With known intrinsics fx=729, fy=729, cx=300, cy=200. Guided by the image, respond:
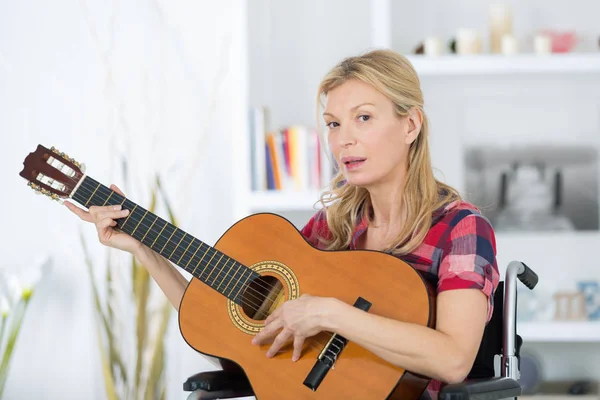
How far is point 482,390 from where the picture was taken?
1.39 m

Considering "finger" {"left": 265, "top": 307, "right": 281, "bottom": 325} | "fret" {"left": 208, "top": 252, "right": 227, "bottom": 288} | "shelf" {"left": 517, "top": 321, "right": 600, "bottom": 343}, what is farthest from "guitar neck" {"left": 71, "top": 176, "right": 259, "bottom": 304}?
"shelf" {"left": 517, "top": 321, "right": 600, "bottom": 343}

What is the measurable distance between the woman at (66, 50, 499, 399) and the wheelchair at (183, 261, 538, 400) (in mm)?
48

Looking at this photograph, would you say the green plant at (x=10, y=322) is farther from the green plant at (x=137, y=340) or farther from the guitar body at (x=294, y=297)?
the guitar body at (x=294, y=297)

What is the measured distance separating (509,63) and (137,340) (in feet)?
6.42

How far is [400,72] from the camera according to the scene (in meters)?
1.69

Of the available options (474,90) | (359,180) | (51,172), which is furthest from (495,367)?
(474,90)

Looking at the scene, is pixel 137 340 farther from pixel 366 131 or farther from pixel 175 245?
pixel 366 131

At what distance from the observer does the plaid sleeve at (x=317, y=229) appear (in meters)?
1.95

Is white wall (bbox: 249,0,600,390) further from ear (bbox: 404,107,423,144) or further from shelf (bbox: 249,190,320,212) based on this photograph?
ear (bbox: 404,107,423,144)

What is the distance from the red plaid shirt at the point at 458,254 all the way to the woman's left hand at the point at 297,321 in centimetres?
26

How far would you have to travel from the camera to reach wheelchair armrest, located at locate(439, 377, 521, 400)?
4.42 feet

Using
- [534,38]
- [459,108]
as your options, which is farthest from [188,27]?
[534,38]

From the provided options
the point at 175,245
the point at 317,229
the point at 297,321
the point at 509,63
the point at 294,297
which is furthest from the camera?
the point at 509,63

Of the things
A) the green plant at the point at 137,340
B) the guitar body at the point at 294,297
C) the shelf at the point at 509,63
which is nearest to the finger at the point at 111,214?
the guitar body at the point at 294,297
